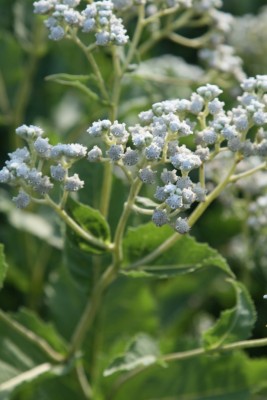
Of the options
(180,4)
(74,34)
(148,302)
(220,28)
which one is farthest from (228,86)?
(74,34)

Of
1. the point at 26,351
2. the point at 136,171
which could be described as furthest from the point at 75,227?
the point at 26,351

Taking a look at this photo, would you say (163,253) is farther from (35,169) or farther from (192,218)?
(35,169)

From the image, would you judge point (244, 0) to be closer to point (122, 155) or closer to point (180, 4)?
point (180, 4)

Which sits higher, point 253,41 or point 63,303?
point 253,41

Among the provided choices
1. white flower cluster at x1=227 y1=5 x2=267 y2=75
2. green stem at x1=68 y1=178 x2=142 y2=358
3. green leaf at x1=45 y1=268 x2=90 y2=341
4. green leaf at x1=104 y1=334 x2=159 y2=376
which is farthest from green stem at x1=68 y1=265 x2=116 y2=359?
white flower cluster at x1=227 y1=5 x2=267 y2=75

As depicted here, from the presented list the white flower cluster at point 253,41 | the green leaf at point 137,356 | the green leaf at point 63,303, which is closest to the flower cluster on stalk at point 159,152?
the green leaf at point 137,356

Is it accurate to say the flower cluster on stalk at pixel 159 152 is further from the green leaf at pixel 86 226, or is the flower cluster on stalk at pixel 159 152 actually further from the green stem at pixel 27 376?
the green stem at pixel 27 376
